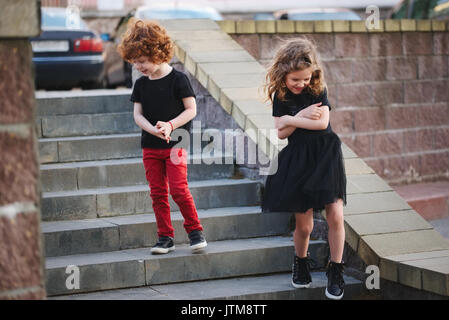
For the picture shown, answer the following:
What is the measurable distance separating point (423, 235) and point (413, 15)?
771cm

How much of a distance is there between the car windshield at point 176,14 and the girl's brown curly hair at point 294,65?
711 centimetres

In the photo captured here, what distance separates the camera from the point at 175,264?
190 inches

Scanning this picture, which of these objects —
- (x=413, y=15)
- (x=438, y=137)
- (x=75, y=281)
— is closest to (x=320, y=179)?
(x=75, y=281)

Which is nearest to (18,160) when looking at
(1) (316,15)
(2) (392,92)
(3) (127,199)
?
(3) (127,199)

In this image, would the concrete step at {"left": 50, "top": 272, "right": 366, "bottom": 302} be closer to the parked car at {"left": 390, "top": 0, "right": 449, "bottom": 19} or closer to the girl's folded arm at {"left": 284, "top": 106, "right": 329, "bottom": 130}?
the girl's folded arm at {"left": 284, "top": 106, "right": 329, "bottom": 130}

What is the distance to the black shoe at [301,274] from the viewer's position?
183 inches

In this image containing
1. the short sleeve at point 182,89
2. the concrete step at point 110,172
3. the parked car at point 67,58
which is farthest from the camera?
the parked car at point 67,58

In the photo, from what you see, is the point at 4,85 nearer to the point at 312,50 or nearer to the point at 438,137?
the point at 312,50

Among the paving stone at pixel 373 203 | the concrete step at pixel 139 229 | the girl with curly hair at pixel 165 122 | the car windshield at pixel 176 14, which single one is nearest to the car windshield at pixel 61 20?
the car windshield at pixel 176 14

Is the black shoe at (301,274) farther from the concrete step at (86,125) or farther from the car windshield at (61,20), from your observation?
the car windshield at (61,20)

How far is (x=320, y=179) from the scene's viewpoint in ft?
14.4

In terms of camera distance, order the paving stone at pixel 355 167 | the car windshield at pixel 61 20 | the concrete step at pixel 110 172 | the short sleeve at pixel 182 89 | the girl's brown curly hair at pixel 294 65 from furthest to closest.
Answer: the car windshield at pixel 61 20 → the concrete step at pixel 110 172 → the paving stone at pixel 355 167 → the short sleeve at pixel 182 89 → the girl's brown curly hair at pixel 294 65

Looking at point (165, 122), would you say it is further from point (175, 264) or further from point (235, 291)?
point (235, 291)
